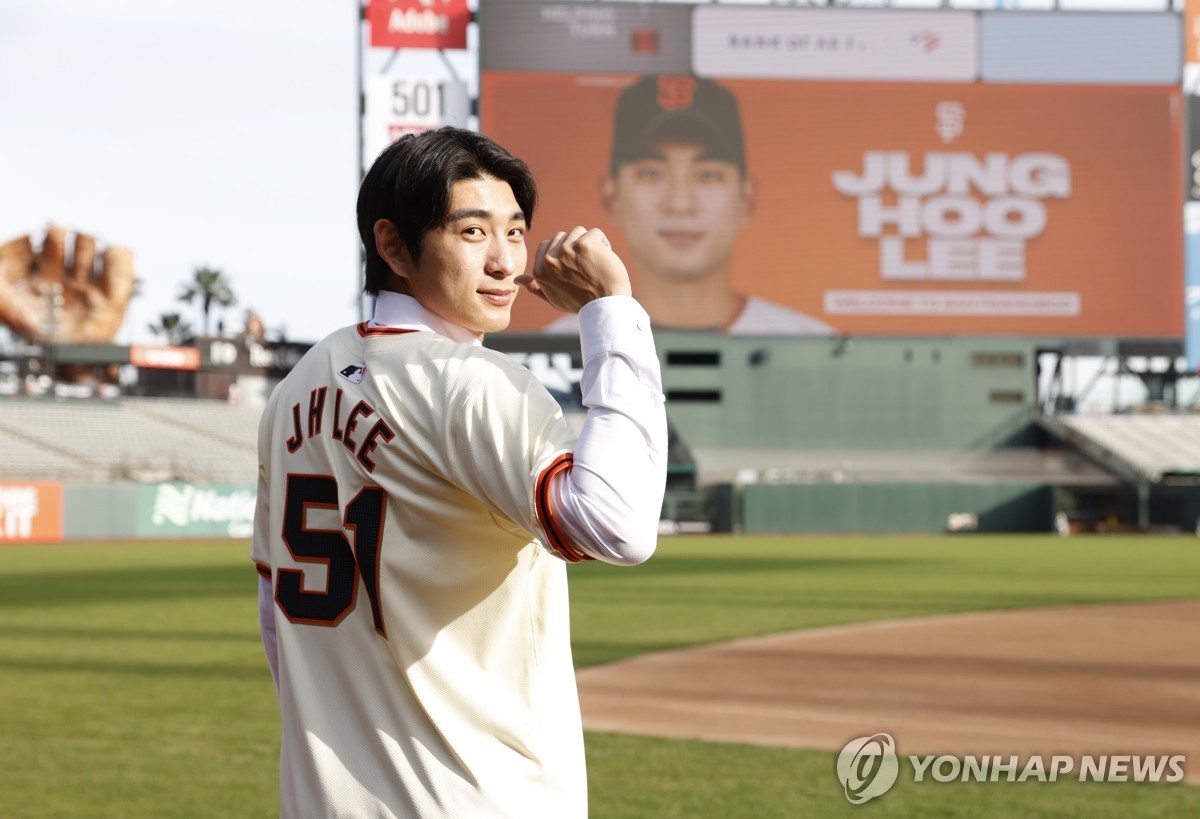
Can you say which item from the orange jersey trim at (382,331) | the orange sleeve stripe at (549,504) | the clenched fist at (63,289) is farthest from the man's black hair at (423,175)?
the clenched fist at (63,289)

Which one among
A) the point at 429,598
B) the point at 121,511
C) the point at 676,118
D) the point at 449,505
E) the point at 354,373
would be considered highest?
the point at 676,118

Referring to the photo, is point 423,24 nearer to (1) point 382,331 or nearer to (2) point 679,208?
(2) point 679,208

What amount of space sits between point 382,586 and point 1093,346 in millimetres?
45745

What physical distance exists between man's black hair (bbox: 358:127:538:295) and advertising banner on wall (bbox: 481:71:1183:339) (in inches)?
1579

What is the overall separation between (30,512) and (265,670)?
2411cm

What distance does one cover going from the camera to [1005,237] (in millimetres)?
44438

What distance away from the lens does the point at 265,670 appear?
9859 millimetres

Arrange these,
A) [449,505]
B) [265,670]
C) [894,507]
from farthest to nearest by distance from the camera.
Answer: [894,507] < [265,670] < [449,505]

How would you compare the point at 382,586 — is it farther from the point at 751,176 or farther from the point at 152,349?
the point at 152,349

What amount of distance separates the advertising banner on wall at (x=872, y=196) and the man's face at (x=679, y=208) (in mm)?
59

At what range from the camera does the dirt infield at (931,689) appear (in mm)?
7395

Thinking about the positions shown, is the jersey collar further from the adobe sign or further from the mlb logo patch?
the adobe sign

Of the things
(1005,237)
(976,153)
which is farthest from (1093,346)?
(976,153)

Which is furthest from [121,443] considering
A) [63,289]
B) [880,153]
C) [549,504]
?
[549,504]
